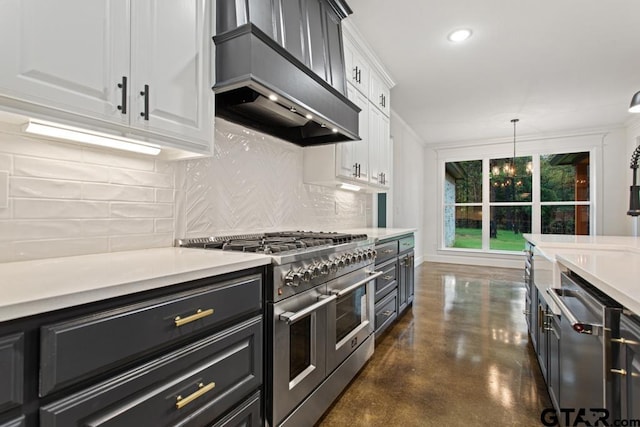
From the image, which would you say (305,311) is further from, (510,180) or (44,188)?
(510,180)

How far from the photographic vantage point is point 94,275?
92 centimetres

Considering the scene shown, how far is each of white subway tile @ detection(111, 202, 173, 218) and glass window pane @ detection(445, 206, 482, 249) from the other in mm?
6721

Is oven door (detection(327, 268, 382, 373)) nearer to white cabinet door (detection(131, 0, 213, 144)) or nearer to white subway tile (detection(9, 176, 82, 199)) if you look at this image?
white cabinet door (detection(131, 0, 213, 144))

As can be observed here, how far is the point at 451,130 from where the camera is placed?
6148mm

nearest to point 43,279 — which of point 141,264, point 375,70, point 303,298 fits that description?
point 141,264

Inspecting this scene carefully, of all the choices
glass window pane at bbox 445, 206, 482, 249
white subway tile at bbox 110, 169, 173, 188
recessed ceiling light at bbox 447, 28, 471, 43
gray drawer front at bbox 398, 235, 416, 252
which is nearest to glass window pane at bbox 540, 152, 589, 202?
glass window pane at bbox 445, 206, 482, 249

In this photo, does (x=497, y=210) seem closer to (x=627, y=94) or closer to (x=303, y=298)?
(x=627, y=94)

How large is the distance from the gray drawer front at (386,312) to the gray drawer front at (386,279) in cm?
7

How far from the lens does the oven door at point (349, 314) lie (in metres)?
1.82

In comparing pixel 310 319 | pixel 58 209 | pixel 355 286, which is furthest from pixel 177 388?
pixel 355 286

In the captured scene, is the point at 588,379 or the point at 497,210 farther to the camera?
the point at 497,210

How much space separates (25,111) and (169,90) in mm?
487

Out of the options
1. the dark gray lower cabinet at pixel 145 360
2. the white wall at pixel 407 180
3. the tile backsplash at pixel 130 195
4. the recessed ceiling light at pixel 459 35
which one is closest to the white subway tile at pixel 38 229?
the tile backsplash at pixel 130 195

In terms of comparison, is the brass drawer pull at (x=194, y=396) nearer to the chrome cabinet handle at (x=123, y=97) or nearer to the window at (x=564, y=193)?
the chrome cabinet handle at (x=123, y=97)
